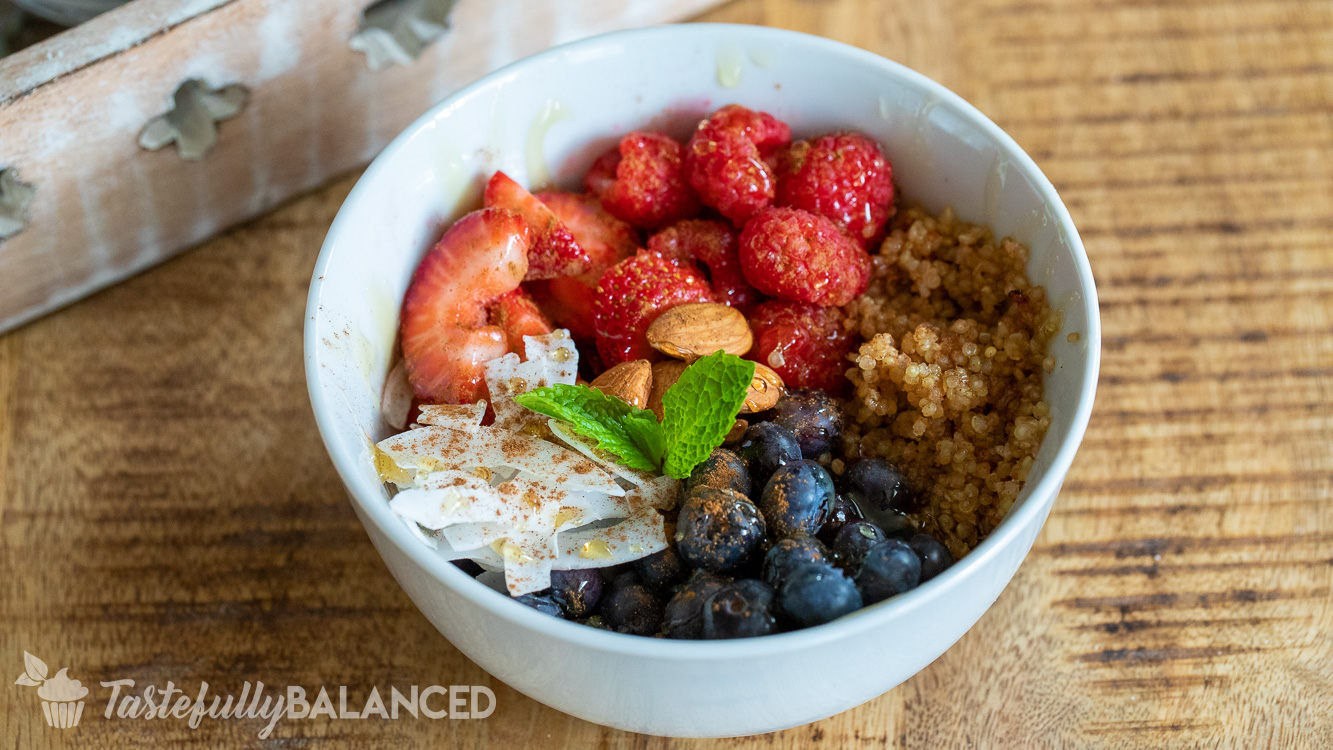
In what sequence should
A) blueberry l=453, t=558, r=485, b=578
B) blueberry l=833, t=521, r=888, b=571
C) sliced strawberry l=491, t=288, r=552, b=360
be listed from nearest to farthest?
blueberry l=833, t=521, r=888, b=571 < blueberry l=453, t=558, r=485, b=578 < sliced strawberry l=491, t=288, r=552, b=360

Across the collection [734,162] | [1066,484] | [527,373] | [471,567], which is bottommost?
[1066,484]

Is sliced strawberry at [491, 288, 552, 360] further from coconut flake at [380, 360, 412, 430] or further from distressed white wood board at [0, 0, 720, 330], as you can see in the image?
distressed white wood board at [0, 0, 720, 330]

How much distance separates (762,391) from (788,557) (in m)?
0.21

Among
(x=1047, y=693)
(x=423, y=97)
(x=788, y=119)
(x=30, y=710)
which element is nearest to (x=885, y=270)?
(x=788, y=119)

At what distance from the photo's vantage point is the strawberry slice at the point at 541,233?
3.90 feet

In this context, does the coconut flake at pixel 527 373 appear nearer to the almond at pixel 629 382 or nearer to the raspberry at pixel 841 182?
the almond at pixel 629 382

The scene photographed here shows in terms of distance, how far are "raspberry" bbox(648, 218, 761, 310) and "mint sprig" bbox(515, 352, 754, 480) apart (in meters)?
0.20

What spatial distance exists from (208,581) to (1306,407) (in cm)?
128

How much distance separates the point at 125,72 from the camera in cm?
122

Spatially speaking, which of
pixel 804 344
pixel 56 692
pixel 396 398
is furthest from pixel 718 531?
pixel 56 692

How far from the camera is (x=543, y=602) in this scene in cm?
95

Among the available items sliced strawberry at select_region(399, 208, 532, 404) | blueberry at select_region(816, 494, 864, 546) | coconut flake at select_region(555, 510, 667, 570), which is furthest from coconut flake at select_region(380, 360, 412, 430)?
blueberry at select_region(816, 494, 864, 546)

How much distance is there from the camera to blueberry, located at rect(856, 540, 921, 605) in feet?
2.95

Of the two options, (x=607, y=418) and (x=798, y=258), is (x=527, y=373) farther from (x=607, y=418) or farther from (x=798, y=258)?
(x=798, y=258)
